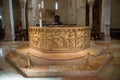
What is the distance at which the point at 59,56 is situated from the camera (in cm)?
693

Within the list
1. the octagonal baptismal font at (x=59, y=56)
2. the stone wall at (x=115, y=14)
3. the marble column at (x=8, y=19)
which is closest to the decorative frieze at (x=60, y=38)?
the octagonal baptismal font at (x=59, y=56)

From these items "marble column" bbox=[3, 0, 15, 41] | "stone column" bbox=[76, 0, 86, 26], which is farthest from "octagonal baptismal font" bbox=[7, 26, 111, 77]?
"stone column" bbox=[76, 0, 86, 26]

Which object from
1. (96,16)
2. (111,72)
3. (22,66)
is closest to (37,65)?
(22,66)

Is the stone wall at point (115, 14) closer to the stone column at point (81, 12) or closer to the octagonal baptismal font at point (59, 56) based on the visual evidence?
the stone column at point (81, 12)

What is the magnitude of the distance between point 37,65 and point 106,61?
8.71ft

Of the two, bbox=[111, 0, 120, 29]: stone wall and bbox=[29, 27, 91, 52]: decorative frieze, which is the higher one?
bbox=[111, 0, 120, 29]: stone wall

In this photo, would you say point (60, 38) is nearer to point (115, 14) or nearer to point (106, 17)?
point (106, 17)

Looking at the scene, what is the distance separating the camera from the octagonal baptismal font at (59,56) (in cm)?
570

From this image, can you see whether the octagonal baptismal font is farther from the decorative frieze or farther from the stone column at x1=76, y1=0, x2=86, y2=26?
the stone column at x1=76, y1=0, x2=86, y2=26

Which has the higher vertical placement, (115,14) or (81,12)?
(81,12)

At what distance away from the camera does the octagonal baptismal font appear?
5.70m

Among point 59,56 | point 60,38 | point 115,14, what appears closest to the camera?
point 59,56

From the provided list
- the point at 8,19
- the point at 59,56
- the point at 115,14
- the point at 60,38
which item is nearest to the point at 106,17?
the point at 115,14

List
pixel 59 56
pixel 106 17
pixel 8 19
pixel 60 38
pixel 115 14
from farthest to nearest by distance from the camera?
pixel 115 14 < pixel 106 17 < pixel 8 19 < pixel 60 38 < pixel 59 56
